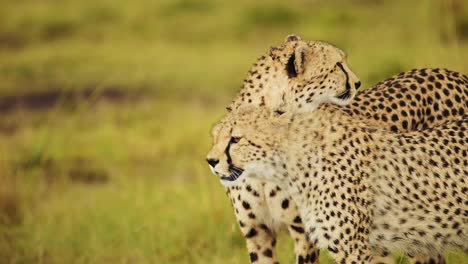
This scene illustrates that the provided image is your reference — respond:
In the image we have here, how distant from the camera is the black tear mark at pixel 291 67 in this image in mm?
3174

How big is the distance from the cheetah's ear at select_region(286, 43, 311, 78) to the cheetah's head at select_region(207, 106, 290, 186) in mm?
221

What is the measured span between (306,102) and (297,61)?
0.40 feet

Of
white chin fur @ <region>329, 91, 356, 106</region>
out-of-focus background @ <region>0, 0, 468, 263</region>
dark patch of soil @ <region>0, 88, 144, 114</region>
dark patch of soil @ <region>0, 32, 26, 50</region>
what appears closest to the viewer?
white chin fur @ <region>329, 91, 356, 106</region>

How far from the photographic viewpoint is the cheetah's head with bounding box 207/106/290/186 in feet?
9.63

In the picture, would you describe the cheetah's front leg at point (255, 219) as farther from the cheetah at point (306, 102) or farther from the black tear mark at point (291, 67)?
the black tear mark at point (291, 67)

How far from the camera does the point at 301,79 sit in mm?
3164

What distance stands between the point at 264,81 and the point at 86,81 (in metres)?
5.01

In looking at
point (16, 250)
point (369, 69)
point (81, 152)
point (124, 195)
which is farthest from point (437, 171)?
point (369, 69)

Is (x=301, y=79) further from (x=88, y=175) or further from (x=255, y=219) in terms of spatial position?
(x=88, y=175)

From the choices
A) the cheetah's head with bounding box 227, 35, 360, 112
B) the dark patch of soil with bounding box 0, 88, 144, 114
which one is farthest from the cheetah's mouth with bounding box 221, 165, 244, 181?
the dark patch of soil with bounding box 0, 88, 144, 114

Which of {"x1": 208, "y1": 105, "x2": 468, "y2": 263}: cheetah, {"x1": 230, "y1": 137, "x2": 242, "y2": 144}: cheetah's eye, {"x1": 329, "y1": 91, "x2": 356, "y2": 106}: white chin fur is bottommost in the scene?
{"x1": 208, "y1": 105, "x2": 468, "y2": 263}: cheetah

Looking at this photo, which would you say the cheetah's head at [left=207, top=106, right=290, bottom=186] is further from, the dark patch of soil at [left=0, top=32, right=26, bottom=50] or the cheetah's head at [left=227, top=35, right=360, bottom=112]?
the dark patch of soil at [left=0, top=32, right=26, bottom=50]

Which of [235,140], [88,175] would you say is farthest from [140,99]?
[235,140]

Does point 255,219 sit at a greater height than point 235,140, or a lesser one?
lesser
